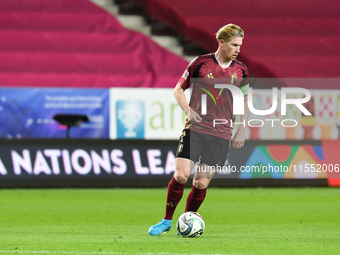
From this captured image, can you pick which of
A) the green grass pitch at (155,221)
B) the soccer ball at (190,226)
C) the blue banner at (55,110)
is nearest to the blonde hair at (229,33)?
the soccer ball at (190,226)

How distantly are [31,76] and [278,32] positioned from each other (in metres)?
6.26

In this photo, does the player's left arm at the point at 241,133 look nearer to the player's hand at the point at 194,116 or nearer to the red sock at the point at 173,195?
the player's hand at the point at 194,116

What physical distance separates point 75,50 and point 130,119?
3.28 m

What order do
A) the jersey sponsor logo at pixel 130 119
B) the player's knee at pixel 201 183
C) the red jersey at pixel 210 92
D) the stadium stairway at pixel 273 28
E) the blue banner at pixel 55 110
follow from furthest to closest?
1. the stadium stairway at pixel 273 28
2. the blue banner at pixel 55 110
3. the jersey sponsor logo at pixel 130 119
4. the player's knee at pixel 201 183
5. the red jersey at pixel 210 92

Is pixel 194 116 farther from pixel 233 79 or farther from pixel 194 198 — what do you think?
pixel 194 198

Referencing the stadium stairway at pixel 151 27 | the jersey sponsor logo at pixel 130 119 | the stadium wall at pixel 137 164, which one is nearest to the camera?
the stadium wall at pixel 137 164


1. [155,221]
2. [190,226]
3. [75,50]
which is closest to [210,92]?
[190,226]

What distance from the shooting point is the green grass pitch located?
4.76 meters

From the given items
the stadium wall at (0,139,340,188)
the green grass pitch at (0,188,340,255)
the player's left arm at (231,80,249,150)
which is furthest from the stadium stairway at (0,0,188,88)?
the player's left arm at (231,80,249,150)

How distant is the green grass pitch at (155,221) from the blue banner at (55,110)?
264 centimetres

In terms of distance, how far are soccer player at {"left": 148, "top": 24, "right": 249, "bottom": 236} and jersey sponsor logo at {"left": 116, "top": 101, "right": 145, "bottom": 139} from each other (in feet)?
24.0

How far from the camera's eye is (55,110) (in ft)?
42.6

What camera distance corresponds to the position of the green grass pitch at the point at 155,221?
4.76m

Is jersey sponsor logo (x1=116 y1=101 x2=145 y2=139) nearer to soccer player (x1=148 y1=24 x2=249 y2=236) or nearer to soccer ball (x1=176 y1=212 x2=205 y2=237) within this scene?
soccer player (x1=148 y1=24 x2=249 y2=236)
